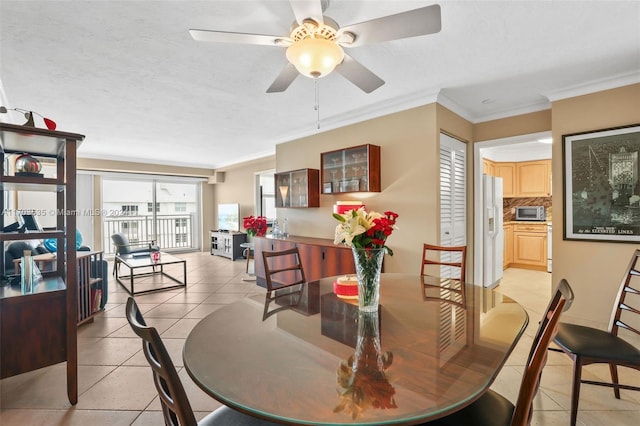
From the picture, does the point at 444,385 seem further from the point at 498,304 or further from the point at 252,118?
the point at 252,118

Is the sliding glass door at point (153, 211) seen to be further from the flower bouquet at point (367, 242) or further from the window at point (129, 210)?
the flower bouquet at point (367, 242)

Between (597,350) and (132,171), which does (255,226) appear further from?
(132,171)

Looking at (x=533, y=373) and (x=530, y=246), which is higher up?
(x=533, y=373)

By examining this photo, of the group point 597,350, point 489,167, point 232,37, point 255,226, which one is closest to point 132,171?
point 255,226

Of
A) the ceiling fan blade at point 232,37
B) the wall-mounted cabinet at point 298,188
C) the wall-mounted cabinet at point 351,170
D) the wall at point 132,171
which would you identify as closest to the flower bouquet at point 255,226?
the wall-mounted cabinet at point 298,188

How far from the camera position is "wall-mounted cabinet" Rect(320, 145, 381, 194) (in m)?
3.68

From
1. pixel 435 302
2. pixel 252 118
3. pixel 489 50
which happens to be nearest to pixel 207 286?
pixel 252 118

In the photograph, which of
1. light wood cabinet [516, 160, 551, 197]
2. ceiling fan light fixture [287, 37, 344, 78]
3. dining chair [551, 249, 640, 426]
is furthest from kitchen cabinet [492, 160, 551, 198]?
ceiling fan light fixture [287, 37, 344, 78]

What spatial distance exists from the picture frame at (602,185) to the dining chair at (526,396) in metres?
2.64

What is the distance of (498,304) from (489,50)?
202cm

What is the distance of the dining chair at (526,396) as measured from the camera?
35.0 inches

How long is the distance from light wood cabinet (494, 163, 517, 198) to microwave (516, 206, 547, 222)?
1.13ft

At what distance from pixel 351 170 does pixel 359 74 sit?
1.90m

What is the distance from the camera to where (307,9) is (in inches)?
58.7
